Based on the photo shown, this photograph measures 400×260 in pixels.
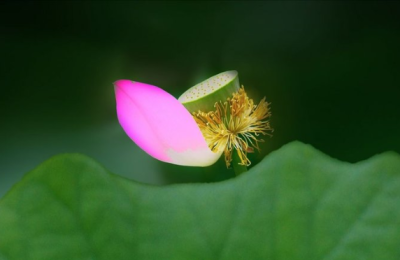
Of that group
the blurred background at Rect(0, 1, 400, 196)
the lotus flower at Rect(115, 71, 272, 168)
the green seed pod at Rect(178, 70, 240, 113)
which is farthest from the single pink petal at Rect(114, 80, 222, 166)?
the blurred background at Rect(0, 1, 400, 196)

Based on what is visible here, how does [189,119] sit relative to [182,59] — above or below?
above

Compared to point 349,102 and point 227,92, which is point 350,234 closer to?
point 227,92

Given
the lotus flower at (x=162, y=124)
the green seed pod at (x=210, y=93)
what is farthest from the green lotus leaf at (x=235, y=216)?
the green seed pod at (x=210, y=93)

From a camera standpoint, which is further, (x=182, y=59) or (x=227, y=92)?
(x=182, y=59)

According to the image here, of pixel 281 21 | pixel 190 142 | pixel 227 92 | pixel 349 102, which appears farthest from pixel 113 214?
pixel 281 21

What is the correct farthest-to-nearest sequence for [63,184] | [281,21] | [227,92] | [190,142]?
1. [281,21]
2. [227,92]
3. [190,142]
4. [63,184]

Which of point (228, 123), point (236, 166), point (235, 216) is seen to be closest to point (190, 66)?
point (228, 123)

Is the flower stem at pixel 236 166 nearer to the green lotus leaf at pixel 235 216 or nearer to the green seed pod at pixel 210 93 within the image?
the green seed pod at pixel 210 93
